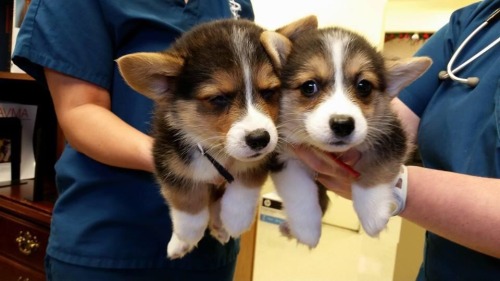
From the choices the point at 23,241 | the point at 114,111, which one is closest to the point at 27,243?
the point at 23,241

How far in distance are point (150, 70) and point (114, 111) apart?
301mm

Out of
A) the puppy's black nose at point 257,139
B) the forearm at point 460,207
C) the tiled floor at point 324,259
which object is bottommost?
the tiled floor at point 324,259

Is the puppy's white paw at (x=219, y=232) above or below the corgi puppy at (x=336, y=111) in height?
below

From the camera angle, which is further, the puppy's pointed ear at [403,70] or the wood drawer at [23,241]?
the wood drawer at [23,241]

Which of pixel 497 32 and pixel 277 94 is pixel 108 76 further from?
pixel 497 32

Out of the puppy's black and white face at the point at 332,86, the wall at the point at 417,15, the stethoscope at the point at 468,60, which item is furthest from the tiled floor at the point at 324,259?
the wall at the point at 417,15

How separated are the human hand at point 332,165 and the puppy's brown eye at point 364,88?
148mm

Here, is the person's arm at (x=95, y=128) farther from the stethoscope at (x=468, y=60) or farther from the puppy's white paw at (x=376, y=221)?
the stethoscope at (x=468, y=60)

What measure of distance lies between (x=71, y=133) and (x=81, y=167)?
14 centimetres

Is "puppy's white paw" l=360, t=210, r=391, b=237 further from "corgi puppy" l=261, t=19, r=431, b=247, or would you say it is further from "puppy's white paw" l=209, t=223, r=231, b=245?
"puppy's white paw" l=209, t=223, r=231, b=245

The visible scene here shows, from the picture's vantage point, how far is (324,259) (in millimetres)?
3885

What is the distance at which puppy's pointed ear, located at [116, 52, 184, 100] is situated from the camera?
0.98 meters

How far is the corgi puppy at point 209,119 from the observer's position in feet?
3.27

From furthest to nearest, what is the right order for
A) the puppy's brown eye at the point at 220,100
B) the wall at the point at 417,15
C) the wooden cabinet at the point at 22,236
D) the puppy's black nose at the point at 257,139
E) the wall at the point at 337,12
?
the wall at the point at 417,15
the wall at the point at 337,12
the wooden cabinet at the point at 22,236
the puppy's brown eye at the point at 220,100
the puppy's black nose at the point at 257,139
